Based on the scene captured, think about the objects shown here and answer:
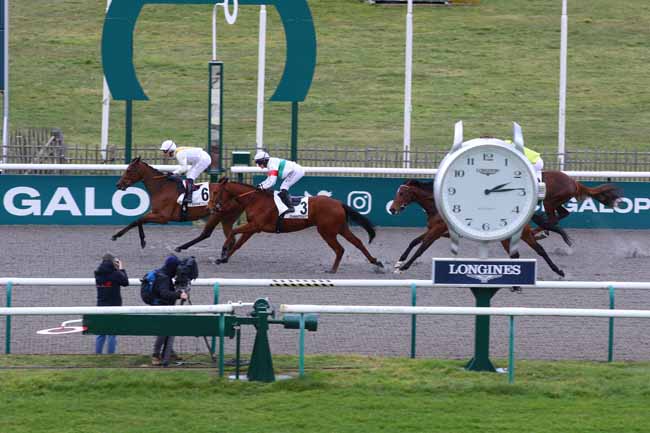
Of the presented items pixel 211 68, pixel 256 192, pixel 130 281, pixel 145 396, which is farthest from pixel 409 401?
pixel 211 68

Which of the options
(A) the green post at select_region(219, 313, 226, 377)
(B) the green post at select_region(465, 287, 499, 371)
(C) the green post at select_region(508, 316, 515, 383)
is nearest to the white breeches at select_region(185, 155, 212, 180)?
(A) the green post at select_region(219, 313, 226, 377)

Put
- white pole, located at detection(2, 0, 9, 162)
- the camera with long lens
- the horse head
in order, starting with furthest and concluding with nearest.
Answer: white pole, located at detection(2, 0, 9, 162) → the horse head → the camera with long lens

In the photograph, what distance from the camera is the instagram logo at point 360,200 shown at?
66.7 feet

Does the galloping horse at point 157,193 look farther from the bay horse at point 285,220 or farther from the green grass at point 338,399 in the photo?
the green grass at point 338,399

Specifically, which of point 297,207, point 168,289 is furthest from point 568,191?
point 168,289

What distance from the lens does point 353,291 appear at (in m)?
14.3

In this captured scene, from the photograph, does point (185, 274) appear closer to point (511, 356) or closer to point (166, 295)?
point (166, 295)

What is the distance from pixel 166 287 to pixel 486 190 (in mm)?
2850

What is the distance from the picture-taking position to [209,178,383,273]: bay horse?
17.2 meters

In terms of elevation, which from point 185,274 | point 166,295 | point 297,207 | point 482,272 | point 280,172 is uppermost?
point 280,172

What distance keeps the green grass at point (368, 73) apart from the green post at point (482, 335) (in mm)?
21292

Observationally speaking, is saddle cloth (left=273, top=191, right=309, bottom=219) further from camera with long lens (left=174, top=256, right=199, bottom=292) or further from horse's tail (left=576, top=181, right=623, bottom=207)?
camera with long lens (left=174, top=256, right=199, bottom=292)

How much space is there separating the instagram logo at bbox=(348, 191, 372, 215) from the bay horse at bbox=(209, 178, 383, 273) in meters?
2.62

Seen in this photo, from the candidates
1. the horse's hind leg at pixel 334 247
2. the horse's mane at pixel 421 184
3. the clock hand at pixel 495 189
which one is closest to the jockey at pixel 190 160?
the horse's hind leg at pixel 334 247
